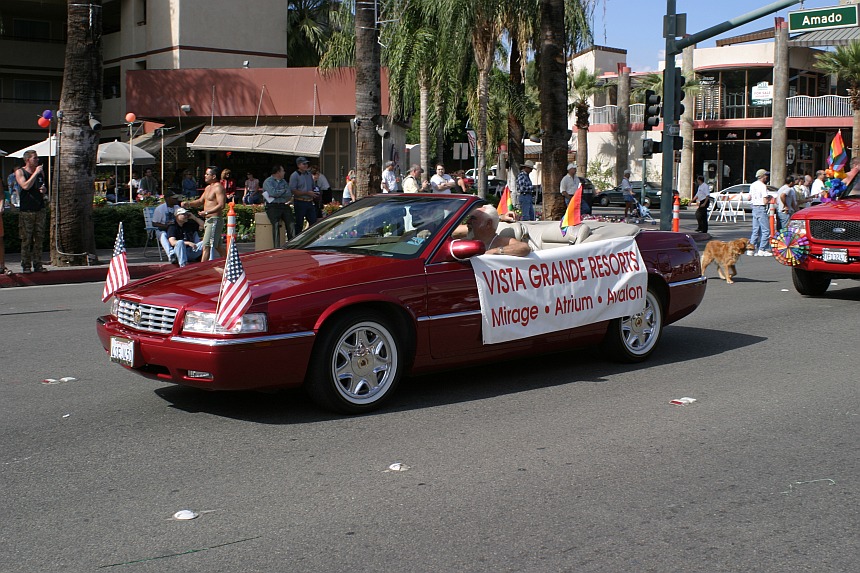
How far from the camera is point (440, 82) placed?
32.7 metres

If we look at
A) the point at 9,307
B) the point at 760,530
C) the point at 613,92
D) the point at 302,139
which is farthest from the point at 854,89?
the point at 760,530

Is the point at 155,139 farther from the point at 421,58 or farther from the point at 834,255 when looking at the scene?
the point at 834,255

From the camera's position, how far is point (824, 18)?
2152cm

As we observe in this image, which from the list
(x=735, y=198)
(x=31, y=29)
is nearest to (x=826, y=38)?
(x=735, y=198)

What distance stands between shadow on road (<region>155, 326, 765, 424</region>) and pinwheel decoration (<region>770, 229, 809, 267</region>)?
12.1 feet

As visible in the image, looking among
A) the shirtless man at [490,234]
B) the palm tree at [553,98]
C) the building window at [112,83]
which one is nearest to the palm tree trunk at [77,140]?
the palm tree at [553,98]

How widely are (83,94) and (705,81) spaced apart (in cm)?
4340

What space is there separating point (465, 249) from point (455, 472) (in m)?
1.99

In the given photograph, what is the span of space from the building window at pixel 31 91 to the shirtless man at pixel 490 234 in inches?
1762

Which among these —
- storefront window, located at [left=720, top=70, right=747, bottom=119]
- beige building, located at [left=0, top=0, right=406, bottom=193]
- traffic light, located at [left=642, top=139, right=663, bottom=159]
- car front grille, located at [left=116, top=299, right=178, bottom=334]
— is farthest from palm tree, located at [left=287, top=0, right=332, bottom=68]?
car front grille, located at [left=116, top=299, right=178, bottom=334]

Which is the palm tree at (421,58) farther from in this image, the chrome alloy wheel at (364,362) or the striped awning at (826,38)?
the striped awning at (826,38)

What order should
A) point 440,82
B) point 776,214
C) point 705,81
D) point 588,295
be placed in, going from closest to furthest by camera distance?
point 588,295 → point 776,214 → point 440,82 → point 705,81

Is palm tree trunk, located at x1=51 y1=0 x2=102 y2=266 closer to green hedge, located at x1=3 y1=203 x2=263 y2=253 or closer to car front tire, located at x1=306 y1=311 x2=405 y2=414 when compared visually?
green hedge, located at x1=3 y1=203 x2=263 y2=253

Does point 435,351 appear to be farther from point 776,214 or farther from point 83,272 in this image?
point 776,214
